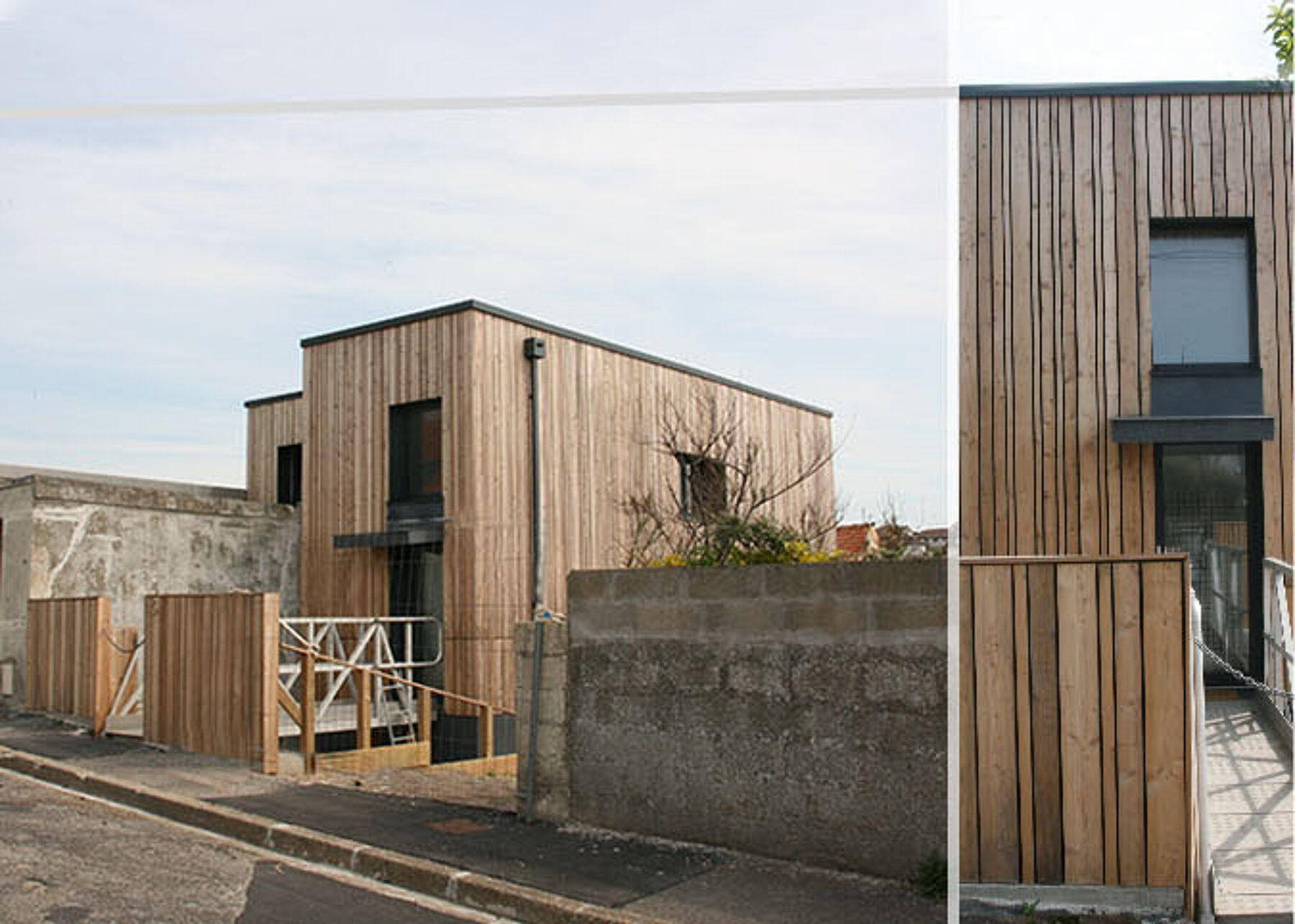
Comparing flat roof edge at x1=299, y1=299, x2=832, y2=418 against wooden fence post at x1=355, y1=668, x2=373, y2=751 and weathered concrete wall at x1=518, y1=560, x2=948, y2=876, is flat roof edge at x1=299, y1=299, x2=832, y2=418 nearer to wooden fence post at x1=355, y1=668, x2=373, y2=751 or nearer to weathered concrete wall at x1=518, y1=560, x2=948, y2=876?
wooden fence post at x1=355, y1=668, x2=373, y2=751

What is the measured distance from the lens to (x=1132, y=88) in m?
4.94

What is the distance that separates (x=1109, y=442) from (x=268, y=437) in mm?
12629

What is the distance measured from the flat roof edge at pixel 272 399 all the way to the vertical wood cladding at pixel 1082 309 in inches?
460

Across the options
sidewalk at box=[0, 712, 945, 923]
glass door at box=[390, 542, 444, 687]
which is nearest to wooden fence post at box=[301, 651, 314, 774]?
sidewalk at box=[0, 712, 945, 923]

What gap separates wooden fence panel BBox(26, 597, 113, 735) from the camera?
1130 centimetres

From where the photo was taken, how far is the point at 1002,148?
5.48 meters

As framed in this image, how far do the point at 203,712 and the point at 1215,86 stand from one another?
326 inches

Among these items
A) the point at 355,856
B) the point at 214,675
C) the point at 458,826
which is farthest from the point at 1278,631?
the point at 214,675

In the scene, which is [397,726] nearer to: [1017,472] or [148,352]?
[148,352]

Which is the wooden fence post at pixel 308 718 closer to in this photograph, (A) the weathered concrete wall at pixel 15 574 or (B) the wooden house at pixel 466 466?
(B) the wooden house at pixel 466 466

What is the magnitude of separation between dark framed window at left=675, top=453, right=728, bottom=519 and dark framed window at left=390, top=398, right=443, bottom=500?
10.6 ft

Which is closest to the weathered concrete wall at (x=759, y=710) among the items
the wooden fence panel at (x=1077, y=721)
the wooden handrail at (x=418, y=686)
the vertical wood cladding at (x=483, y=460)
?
the wooden fence panel at (x=1077, y=721)

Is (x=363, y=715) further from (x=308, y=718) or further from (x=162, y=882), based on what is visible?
(x=162, y=882)

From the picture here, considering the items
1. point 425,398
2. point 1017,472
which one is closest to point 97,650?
point 425,398
